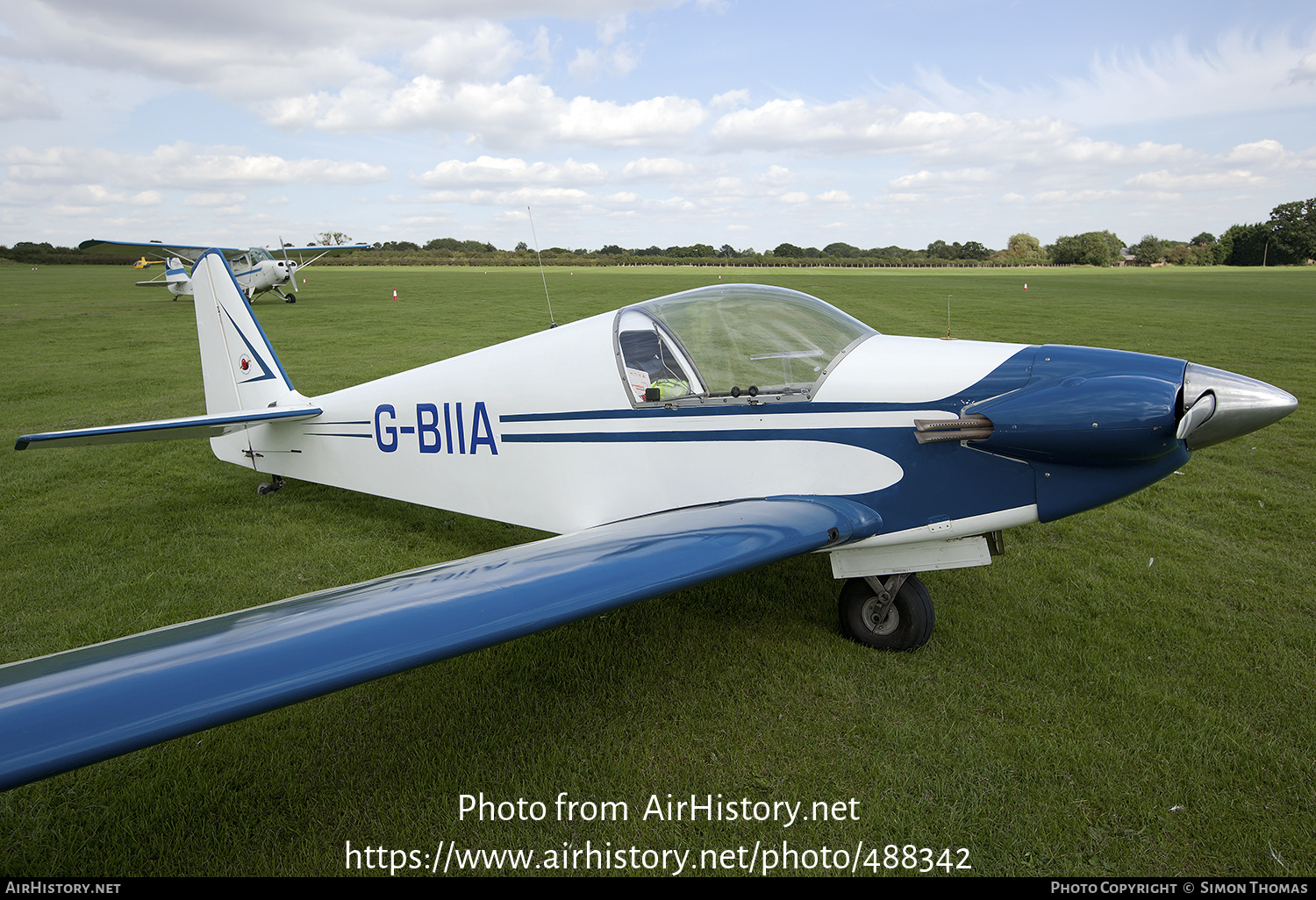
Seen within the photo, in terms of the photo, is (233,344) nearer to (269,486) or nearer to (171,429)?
(171,429)

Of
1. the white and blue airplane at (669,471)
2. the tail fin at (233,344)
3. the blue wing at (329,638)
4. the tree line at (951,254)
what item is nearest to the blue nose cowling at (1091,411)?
the white and blue airplane at (669,471)

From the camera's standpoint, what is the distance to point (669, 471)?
12.6ft

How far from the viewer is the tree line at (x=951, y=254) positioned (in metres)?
73.4

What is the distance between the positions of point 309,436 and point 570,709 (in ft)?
10.9

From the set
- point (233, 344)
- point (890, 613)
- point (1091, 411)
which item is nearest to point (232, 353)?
point (233, 344)

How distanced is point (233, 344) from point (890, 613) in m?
5.68

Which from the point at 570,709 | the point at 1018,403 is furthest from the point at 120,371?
the point at 1018,403

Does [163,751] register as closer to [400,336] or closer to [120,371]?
[120,371]

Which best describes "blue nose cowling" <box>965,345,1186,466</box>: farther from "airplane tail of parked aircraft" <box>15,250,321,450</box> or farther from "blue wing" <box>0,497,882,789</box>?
"airplane tail of parked aircraft" <box>15,250,321,450</box>

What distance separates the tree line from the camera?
241ft

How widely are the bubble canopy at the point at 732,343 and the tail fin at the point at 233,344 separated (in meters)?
3.55

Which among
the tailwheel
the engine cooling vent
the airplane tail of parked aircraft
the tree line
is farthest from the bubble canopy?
the tree line

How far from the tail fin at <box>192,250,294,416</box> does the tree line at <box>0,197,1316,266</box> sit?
69.9 m

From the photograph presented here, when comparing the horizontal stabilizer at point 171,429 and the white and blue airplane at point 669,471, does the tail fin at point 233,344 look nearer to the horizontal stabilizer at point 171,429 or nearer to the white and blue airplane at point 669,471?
the horizontal stabilizer at point 171,429
